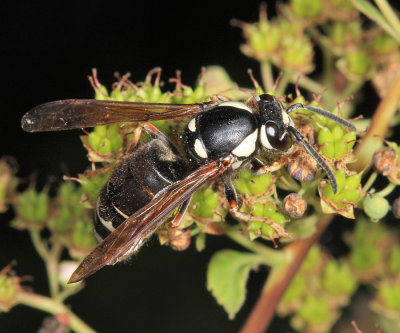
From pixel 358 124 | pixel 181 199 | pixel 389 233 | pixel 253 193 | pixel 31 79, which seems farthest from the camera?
pixel 31 79

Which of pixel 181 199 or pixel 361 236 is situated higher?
pixel 181 199

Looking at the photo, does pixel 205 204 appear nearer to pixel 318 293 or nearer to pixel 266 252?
pixel 266 252

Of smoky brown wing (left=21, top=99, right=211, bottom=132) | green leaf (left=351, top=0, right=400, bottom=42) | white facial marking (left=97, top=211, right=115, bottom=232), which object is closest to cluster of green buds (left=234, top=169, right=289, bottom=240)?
smoky brown wing (left=21, top=99, right=211, bottom=132)

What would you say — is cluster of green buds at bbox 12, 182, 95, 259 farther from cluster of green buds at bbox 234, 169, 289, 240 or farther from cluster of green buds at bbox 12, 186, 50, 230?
cluster of green buds at bbox 234, 169, 289, 240

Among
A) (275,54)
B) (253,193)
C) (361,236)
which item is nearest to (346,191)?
(253,193)

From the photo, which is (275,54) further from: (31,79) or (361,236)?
(31,79)

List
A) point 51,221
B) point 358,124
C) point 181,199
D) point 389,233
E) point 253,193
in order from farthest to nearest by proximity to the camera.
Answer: point 389,233 < point 51,221 < point 358,124 < point 253,193 < point 181,199

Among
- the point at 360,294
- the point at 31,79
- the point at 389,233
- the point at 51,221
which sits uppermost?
the point at 31,79
